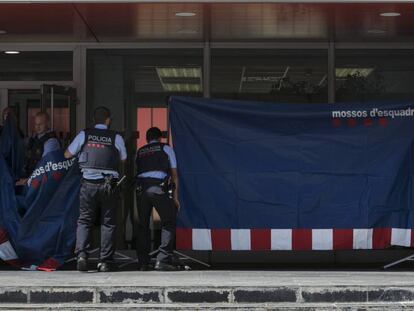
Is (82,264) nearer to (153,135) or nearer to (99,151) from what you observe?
(99,151)

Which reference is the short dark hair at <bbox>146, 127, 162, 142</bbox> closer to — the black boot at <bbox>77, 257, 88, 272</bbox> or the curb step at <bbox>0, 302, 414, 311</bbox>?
the black boot at <bbox>77, 257, 88, 272</bbox>

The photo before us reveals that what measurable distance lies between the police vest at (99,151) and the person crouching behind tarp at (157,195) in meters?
0.42

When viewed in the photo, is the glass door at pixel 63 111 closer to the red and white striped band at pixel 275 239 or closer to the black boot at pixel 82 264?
the black boot at pixel 82 264

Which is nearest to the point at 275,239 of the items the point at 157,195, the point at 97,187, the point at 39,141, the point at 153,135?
the point at 157,195

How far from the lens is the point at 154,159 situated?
8789 mm

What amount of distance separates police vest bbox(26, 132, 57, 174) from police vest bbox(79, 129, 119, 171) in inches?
31.1

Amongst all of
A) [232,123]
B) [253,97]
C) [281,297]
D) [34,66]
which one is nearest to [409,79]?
[253,97]

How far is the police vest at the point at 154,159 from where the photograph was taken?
28.8 feet

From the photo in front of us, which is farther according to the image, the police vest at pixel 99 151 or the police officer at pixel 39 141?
the police officer at pixel 39 141

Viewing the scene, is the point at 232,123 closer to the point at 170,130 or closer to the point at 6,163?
the point at 170,130

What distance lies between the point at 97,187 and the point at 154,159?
79cm

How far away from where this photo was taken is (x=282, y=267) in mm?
9539

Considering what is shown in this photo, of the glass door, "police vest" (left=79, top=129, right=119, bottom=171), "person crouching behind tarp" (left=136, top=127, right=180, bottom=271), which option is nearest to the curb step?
"person crouching behind tarp" (left=136, top=127, right=180, bottom=271)

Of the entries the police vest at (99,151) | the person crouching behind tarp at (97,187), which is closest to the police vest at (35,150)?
the person crouching behind tarp at (97,187)
